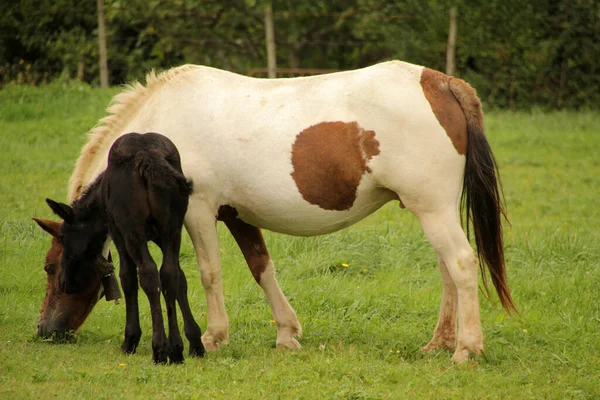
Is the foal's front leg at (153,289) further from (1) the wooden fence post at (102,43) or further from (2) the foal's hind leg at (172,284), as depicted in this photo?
(1) the wooden fence post at (102,43)

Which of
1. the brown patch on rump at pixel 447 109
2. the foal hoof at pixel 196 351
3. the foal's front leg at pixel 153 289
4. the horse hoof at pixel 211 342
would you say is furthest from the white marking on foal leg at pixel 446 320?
the foal's front leg at pixel 153 289

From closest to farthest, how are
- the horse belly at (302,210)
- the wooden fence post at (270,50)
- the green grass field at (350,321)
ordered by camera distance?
the green grass field at (350,321) < the horse belly at (302,210) < the wooden fence post at (270,50)

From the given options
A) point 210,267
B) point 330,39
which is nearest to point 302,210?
point 210,267

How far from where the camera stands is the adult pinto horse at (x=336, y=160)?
5309mm

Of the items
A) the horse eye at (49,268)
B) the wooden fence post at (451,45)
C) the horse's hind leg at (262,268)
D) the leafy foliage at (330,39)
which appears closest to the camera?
the horse eye at (49,268)

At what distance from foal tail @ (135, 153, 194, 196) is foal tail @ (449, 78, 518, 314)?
1.89 m

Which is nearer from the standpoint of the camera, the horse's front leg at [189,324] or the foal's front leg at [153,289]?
the foal's front leg at [153,289]

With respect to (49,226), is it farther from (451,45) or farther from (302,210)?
(451,45)

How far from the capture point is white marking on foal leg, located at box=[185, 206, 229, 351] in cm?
564

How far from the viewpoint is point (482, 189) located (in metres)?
5.48

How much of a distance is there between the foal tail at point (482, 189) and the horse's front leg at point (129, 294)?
2295 millimetres

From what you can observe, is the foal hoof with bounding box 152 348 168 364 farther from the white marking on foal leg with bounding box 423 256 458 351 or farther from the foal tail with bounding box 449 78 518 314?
the foal tail with bounding box 449 78 518 314

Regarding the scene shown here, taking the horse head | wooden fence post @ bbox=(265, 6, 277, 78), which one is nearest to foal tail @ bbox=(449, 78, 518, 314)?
the horse head

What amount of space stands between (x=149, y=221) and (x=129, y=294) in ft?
1.82
